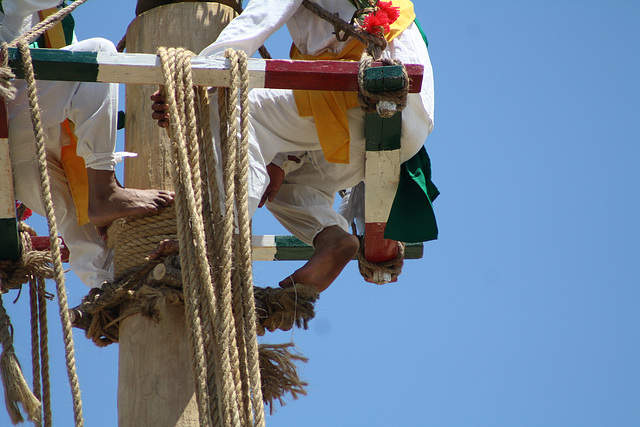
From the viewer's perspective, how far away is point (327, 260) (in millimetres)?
4457

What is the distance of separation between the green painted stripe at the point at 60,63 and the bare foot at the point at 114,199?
1.90 ft

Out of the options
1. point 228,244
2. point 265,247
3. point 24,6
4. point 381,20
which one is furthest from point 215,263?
point 265,247

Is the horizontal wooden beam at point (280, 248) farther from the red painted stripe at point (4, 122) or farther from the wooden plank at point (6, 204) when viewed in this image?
the red painted stripe at point (4, 122)

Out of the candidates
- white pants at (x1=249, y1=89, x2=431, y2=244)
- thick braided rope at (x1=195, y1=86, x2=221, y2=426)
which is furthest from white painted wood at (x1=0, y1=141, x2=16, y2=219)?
white pants at (x1=249, y1=89, x2=431, y2=244)

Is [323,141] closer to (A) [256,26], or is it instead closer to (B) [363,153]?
(B) [363,153]

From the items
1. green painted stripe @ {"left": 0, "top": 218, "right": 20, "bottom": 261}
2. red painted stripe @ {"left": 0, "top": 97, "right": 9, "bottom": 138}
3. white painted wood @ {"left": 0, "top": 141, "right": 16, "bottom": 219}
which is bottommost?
green painted stripe @ {"left": 0, "top": 218, "right": 20, "bottom": 261}

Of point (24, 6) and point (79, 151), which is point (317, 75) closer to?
point (79, 151)

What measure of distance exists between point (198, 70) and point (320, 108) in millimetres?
677

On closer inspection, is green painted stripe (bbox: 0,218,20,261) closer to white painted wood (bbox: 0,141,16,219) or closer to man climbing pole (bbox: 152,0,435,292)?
white painted wood (bbox: 0,141,16,219)

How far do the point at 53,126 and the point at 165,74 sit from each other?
1079mm

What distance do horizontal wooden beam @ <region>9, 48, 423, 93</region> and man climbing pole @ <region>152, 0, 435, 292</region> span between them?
0.60 feet

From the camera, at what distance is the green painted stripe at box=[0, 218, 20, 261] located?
4391 mm

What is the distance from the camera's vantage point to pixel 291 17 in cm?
445

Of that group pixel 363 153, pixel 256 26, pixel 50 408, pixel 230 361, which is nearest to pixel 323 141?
pixel 363 153
